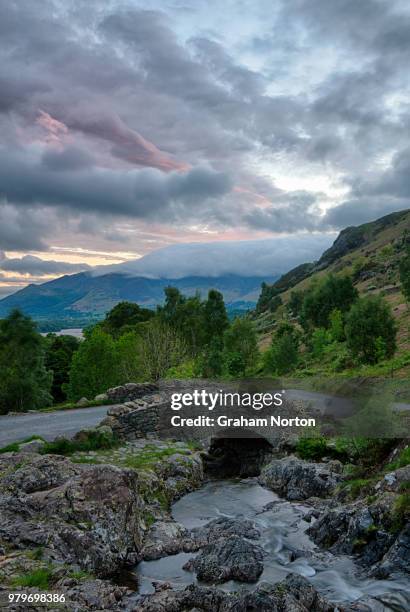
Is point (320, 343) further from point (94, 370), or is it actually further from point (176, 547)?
point (176, 547)

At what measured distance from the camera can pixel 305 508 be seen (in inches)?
877

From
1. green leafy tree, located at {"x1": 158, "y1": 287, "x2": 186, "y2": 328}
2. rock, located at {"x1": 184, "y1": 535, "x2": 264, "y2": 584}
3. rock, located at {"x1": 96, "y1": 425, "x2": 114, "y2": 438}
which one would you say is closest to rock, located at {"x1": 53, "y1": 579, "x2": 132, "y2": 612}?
rock, located at {"x1": 184, "y1": 535, "x2": 264, "y2": 584}

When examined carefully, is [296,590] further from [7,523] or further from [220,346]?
[220,346]

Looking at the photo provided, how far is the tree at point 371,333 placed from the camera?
2387 inches

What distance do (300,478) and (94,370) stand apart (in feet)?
93.0

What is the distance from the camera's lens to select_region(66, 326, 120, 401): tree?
48031 mm

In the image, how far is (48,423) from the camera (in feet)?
97.6

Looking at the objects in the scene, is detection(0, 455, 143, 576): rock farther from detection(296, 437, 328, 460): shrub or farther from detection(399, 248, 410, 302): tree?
detection(399, 248, 410, 302): tree

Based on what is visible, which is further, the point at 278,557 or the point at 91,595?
the point at 278,557

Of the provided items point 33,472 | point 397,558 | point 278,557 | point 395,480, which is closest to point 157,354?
point 33,472

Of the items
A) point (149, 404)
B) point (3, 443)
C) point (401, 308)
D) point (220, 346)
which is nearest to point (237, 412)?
point (149, 404)

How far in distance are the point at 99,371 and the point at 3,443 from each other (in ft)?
80.2

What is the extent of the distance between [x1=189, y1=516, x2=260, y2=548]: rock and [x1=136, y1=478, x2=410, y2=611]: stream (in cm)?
51

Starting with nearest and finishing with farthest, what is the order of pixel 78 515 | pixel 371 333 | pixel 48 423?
1. pixel 78 515
2. pixel 48 423
3. pixel 371 333
